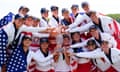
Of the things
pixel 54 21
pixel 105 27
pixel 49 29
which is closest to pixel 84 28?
pixel 105 27

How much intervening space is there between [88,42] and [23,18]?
1574 millimetres

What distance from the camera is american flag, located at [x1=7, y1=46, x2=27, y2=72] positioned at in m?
9.91

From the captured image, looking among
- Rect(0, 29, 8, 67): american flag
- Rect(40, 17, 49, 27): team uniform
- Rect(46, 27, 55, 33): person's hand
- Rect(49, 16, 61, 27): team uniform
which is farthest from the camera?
Rect(49, 16, 61, 27): team uniform

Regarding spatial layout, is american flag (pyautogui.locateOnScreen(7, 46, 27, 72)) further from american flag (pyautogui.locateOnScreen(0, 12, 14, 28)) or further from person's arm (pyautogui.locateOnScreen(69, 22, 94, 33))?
person's arm (pyautogui.locateOnScreen(69, 22, 94, 33))

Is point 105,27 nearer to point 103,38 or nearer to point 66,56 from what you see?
point 103,38

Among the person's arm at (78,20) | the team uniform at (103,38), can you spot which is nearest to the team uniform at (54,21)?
the person's arm at (78,20)

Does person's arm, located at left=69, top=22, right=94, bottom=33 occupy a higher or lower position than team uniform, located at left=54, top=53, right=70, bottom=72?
higher

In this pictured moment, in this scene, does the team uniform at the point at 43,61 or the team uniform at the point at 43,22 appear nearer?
the team uniform at the point at 43,61

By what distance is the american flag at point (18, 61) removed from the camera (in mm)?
9906

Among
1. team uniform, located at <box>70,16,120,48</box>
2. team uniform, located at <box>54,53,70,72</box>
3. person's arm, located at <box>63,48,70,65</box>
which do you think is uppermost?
team uniform, located at <box>70,16,120,48</box>

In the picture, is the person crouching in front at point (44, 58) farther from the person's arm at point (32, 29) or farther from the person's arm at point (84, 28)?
the person's arm at point (84, 28)

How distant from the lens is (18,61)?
995 cm

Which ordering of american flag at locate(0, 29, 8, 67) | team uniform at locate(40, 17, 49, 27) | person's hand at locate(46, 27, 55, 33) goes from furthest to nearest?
team uniform at locate(40, 17, 49, 27) < person's hand at locate(46, 27, 55, 33) < american flag at locate(0, 29, 8, 67)

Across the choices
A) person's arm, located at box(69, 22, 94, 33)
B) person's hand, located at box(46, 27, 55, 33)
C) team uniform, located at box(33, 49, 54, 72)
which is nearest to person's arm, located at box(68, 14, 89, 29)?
person's arm, located at box(69, 22, 94, 33)
